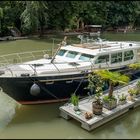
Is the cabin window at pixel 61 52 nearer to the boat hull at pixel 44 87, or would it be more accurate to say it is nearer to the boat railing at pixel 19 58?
the boat railing at pixel 19 58

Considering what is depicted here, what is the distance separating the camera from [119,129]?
30.8ft

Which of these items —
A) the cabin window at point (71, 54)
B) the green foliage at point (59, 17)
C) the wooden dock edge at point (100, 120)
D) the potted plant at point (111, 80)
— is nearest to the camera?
the wooden dock edge at point (100, 120)

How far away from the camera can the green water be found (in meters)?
8.92

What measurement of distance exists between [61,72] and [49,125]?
2165 mm

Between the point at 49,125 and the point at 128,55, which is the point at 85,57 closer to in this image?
the point at 128,55

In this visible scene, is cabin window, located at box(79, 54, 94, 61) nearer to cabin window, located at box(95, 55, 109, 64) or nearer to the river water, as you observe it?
cabin window, located at box(95, 55, 109, 64)

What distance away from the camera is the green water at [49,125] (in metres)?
8.92

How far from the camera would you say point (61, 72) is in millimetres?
10664

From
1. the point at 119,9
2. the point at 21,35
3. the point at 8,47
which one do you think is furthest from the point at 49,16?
the point at 119,9

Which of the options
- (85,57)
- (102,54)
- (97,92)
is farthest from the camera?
(85,57)

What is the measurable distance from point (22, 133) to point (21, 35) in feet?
68.1

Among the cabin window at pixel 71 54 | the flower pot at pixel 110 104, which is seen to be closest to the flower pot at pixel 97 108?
the flower pot at pixel 110 104

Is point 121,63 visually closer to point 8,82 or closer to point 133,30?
point 8,82

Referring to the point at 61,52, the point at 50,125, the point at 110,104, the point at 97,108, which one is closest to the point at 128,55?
the point at 61,52
